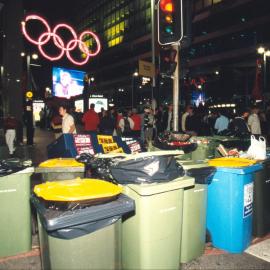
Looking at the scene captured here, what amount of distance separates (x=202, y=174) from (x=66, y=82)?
2565 cm

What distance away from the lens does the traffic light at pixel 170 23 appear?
680 cm

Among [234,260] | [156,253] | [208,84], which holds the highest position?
[208,84]

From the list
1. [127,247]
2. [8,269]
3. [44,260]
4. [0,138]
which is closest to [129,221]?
[127,247]

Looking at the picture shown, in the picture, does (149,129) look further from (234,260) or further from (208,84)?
(208,84)

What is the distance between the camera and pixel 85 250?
9.25ft

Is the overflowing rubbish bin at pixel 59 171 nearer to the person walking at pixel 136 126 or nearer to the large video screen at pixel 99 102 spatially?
the person walking at pixel 136 126

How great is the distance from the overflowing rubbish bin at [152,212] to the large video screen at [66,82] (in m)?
24.9

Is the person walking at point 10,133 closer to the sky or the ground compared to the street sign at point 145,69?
closer to the ground

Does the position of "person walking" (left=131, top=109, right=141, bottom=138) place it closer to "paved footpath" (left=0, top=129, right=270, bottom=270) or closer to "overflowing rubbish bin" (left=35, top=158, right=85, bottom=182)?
"overflowing rubbish bin" (left=35, top=158, right=85, bottom=182)

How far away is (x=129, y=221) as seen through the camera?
331 cm

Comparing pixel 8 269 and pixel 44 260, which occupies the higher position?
pixel 44 260

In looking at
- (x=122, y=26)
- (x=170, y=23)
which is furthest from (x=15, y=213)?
(x=122, y=26)

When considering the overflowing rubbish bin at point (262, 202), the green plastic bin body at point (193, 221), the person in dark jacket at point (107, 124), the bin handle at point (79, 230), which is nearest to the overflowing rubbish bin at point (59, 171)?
the green plastic bin body at point (193, 221)

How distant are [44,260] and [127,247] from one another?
0.86 m
